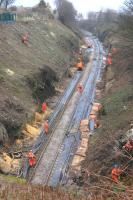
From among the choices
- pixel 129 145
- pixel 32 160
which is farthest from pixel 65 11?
pixel 129 145

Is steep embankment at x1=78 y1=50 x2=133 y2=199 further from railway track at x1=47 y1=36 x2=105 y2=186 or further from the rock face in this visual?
the rock face

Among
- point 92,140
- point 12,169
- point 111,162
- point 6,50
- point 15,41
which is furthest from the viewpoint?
point 15,41

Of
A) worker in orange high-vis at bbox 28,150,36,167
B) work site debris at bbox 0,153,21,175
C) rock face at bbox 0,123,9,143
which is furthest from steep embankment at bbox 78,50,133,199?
rock face at bbox 0,123,9,143

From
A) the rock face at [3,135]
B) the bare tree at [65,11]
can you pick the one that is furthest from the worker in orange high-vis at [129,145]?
the bare tree at [65,11]

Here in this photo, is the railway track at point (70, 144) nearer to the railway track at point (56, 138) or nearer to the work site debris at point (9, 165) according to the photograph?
the railway track at point (56, 138)

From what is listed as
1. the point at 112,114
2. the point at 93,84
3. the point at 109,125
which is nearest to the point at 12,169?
the point at 109,125

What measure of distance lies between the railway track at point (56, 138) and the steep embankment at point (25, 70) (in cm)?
213

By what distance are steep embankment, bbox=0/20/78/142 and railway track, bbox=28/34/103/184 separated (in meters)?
2.13

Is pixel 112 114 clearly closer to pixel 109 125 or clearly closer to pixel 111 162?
pixel 109 125

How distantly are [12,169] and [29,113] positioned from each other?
767cm

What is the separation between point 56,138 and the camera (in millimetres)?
26109

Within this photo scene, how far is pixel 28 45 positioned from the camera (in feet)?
146

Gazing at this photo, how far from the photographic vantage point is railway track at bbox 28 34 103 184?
2102 cm

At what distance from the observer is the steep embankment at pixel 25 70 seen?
86.8 feet
